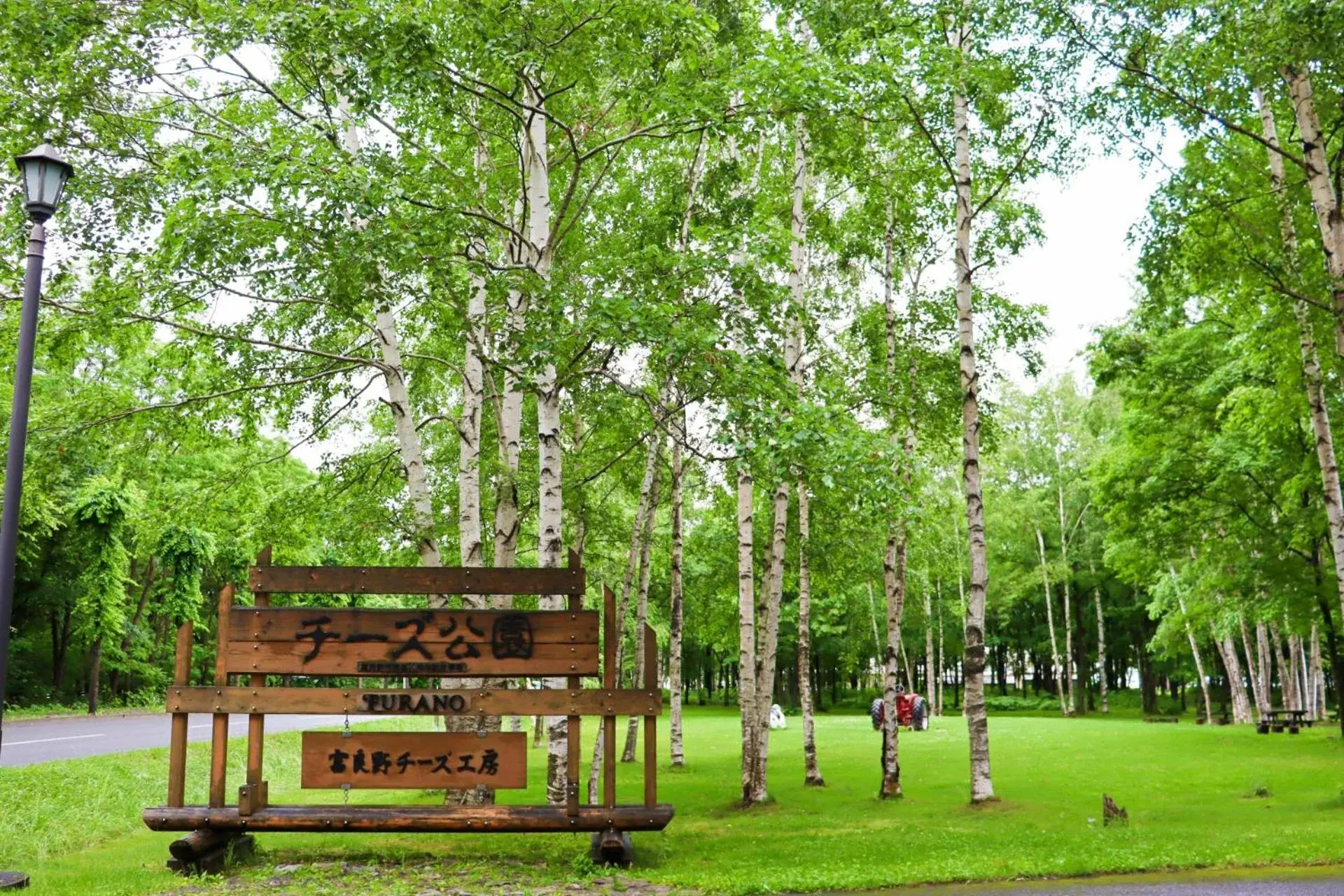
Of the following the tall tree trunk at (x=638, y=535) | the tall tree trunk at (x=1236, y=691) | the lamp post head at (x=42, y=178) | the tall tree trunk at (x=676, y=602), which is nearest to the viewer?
the lamp post head at (x=42, y=178)

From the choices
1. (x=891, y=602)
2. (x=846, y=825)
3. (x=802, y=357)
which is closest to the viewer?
(x=846, y=825)

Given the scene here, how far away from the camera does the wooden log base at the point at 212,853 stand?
784 cm

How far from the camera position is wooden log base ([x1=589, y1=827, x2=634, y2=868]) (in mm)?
8086

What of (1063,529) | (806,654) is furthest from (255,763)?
(1063,529)

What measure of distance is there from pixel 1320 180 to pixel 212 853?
12956 millimetres

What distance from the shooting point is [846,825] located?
11.8 m

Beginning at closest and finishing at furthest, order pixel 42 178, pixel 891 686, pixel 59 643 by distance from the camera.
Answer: pixel 42 178, pixel 891 686, pixel 59 643

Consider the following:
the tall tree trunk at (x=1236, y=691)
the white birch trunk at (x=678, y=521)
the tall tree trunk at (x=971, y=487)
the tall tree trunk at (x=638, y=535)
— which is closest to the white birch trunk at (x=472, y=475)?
the tall tree trunk at (x=638, y=535)

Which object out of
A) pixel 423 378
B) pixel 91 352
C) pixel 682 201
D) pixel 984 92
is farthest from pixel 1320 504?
pixel 91 352

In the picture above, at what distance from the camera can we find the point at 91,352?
14.7 metres

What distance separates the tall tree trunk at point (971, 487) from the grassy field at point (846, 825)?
616 millimetres

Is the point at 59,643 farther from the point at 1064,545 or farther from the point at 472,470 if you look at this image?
the point at 1064,545

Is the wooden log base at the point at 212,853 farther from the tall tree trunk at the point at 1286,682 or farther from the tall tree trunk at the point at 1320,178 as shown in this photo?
the tall tree trunk at the point at 1286,682

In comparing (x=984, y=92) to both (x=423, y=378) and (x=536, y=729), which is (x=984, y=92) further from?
(x=536, y=729)
